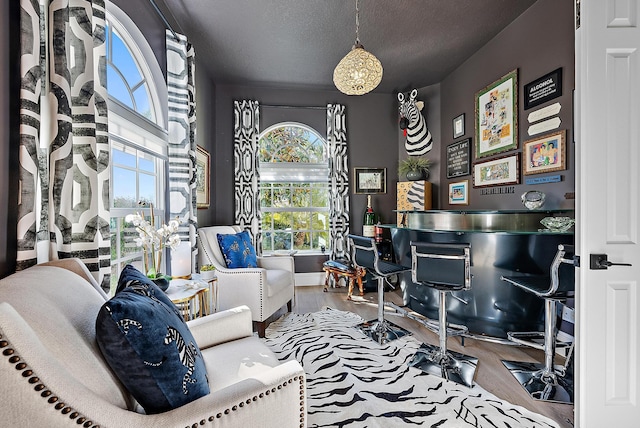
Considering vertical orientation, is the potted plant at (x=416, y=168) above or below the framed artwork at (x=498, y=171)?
above

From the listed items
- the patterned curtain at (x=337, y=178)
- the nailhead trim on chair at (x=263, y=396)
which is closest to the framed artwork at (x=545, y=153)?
the patterned curtain at (x=337, y=178)

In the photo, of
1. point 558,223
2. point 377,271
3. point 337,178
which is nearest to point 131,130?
point 377,271

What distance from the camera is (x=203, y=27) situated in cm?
309

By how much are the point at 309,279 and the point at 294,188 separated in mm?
1456

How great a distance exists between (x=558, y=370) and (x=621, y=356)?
29.9 inches

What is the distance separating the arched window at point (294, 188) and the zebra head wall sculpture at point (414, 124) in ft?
4.26

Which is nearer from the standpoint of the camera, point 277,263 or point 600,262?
point 600,262

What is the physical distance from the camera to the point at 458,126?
4.04 m

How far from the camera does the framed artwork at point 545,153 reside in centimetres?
254

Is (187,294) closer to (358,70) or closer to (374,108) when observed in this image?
(358,70)

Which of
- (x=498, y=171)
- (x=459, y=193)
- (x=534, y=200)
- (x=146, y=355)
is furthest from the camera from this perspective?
(x=459, y=193)

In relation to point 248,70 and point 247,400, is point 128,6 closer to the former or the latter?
A: point 248,70

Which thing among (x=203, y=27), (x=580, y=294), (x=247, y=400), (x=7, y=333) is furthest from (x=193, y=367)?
(x=203, y=27)

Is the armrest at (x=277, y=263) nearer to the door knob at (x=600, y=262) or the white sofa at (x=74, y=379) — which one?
the white sofa at (x=74, y=379)
